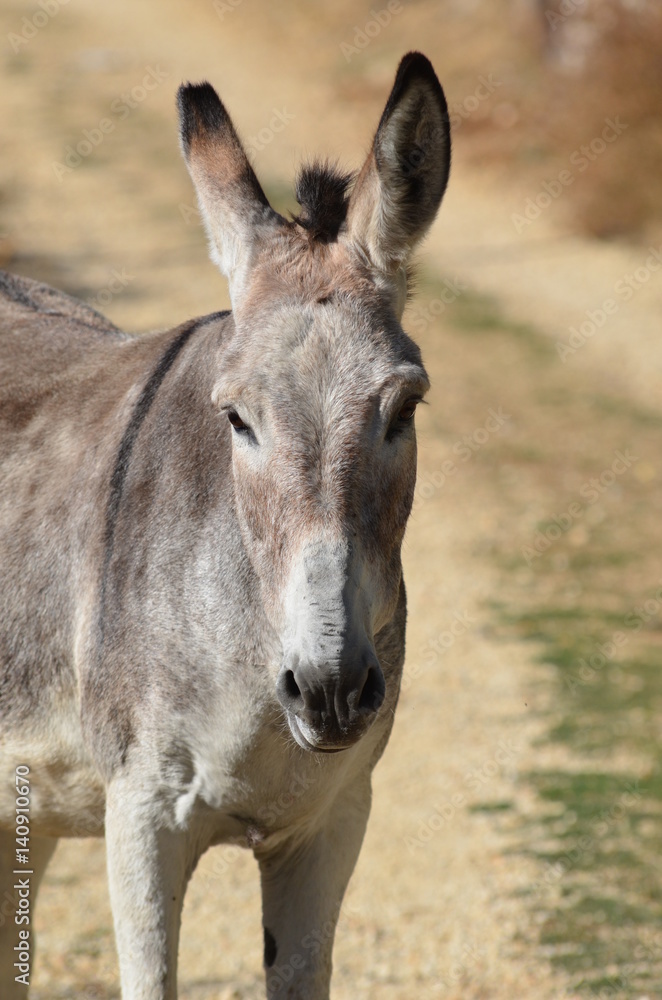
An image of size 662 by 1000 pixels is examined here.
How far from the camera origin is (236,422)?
2.91m

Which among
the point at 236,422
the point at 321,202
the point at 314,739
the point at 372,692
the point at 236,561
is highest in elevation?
the point at 321,202

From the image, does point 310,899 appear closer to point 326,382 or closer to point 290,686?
point 290,686

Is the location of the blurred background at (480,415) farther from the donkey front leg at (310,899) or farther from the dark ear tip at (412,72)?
the donkey front leg at (310,899)

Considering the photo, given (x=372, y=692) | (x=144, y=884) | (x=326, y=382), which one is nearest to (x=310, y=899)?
(x=144, y=884)

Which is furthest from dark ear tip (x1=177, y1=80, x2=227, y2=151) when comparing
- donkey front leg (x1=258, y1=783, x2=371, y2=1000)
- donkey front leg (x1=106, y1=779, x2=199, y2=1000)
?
donkey front leg (x1=258, y1=783, x2=371, y2=1000)

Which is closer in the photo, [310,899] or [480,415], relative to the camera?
[310,899]

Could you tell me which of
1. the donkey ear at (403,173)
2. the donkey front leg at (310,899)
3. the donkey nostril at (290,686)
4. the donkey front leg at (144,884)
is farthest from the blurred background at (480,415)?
the donkey nostril at (290,686)

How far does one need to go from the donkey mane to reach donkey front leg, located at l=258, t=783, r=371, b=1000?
168cm

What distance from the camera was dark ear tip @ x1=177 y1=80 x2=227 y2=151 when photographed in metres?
3.30

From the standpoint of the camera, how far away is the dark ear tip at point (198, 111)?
3301mm

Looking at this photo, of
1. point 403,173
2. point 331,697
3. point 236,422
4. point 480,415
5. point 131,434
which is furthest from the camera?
point 480,415

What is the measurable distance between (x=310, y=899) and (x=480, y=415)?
917 cm

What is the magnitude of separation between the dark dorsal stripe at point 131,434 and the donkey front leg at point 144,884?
1.57 ft

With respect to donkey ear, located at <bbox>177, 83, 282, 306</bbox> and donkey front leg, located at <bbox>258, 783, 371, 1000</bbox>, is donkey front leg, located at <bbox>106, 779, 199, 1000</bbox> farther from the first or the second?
donkey ear, located at <bbox>177, 83, 282, 306</bbox>
